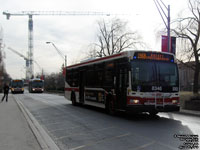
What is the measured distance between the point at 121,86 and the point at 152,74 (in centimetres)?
154

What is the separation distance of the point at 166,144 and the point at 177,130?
237cm

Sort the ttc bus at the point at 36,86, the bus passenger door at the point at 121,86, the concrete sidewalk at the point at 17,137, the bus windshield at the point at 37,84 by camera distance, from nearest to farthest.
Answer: the concrete sidewalk at the point at 17,137, the bus passenger door at the point at 121,86, the ttc bus at the point at 36,86, the bus windshield at the point at 37,84

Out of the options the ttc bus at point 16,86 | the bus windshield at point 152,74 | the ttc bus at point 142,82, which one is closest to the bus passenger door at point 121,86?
the ttc bus at point 142,82

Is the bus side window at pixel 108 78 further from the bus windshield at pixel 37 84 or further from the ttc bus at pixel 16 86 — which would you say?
the bus windshield at pixel 37 84

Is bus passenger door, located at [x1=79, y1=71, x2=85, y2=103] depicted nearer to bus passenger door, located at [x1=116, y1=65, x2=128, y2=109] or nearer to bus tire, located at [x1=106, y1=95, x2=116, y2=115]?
bus tire, located at [x1=106, y1=95, x2=116, y2=115]

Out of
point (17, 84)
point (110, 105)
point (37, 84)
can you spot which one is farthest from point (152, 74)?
point (37, 84)

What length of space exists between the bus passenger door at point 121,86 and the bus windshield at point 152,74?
53 cm

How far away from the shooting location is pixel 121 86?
39.3 ft

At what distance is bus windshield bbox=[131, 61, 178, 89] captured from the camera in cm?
1127

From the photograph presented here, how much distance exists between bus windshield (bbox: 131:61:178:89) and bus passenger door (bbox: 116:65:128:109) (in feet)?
1.72

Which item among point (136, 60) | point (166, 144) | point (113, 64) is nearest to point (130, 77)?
point (136, 60)

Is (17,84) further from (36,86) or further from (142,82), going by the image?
(142,82)

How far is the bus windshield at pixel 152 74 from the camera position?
11266 mm

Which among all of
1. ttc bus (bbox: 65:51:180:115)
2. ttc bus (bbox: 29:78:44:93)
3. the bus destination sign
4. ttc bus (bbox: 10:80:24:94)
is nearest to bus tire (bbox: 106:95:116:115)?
ttc bus (bbox: 65:51:180:115)
